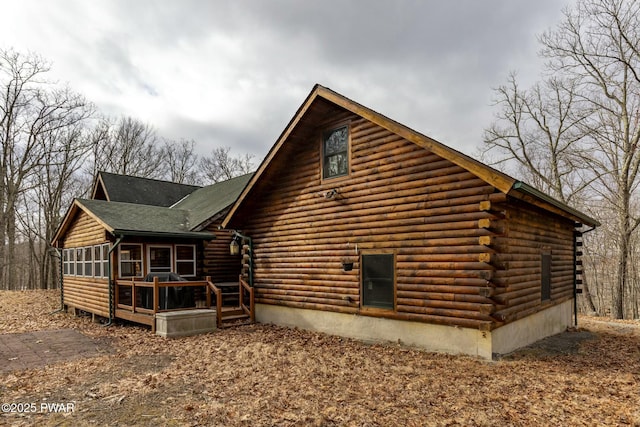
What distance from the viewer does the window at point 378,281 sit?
870cm

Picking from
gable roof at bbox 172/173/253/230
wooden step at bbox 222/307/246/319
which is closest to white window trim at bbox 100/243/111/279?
gable roof at bbox 172/173/253/230

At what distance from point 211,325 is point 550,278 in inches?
361

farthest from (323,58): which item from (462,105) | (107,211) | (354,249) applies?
(462,105)

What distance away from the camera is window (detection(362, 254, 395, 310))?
8.70 metres

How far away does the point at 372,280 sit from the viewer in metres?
9.08

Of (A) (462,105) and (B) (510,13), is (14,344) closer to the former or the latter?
(B) (510,13)

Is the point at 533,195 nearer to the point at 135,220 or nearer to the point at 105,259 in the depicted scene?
the point at 135,220

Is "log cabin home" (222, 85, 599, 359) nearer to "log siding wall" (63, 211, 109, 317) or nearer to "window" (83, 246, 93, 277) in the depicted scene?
"log siding wall" (63, 211, 109, 317)

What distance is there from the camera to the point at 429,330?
7980 mm

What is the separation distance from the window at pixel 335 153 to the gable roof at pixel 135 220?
591cm

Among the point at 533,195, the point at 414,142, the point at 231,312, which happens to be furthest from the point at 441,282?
the point at 231,312

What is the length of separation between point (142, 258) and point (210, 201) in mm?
4948

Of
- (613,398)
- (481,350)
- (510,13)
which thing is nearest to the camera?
(613,398)

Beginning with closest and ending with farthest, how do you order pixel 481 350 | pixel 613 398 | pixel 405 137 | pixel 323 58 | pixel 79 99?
1. pixel 613 398
2. pixel 481 350
3. pixel 405 137
4. pixel 323 58
5. pixel 79 99
